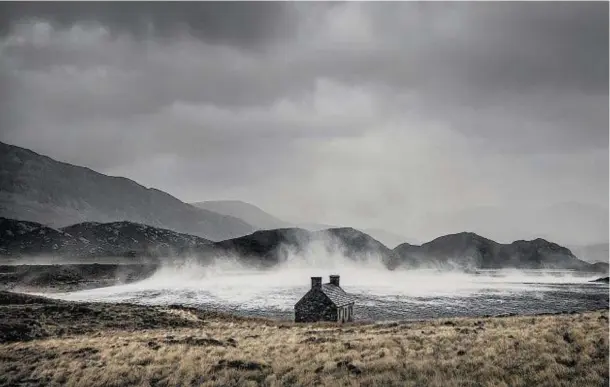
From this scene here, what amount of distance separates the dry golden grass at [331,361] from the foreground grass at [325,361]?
0.15 ft

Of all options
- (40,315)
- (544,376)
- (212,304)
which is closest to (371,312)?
(212,304)

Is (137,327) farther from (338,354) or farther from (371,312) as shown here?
(371,312)

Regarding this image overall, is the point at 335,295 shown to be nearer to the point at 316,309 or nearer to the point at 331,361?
the point at 316,309

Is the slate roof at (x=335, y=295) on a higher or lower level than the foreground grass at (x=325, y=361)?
higher

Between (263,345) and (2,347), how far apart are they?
17.2 metres

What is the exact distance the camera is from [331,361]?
81.3 feet


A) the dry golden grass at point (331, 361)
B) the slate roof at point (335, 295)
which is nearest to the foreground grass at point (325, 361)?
the dry golden grass at point (331, 361)

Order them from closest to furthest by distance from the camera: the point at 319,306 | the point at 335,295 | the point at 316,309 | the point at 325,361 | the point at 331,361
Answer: the point at 331,361 < the point at 325,361 < the point at 319,306 < the point at 316,309 < the point at 335,295

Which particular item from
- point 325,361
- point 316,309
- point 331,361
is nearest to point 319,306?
point 316,309

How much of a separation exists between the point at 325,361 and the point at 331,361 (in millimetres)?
359

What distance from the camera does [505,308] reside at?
84.6 meters

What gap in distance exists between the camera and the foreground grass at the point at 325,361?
20891 millimetres

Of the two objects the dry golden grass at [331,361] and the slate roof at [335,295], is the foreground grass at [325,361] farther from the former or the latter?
the slate roof at [335,295]

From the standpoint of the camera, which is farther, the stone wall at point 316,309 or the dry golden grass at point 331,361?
the stone wall at point 316,309
